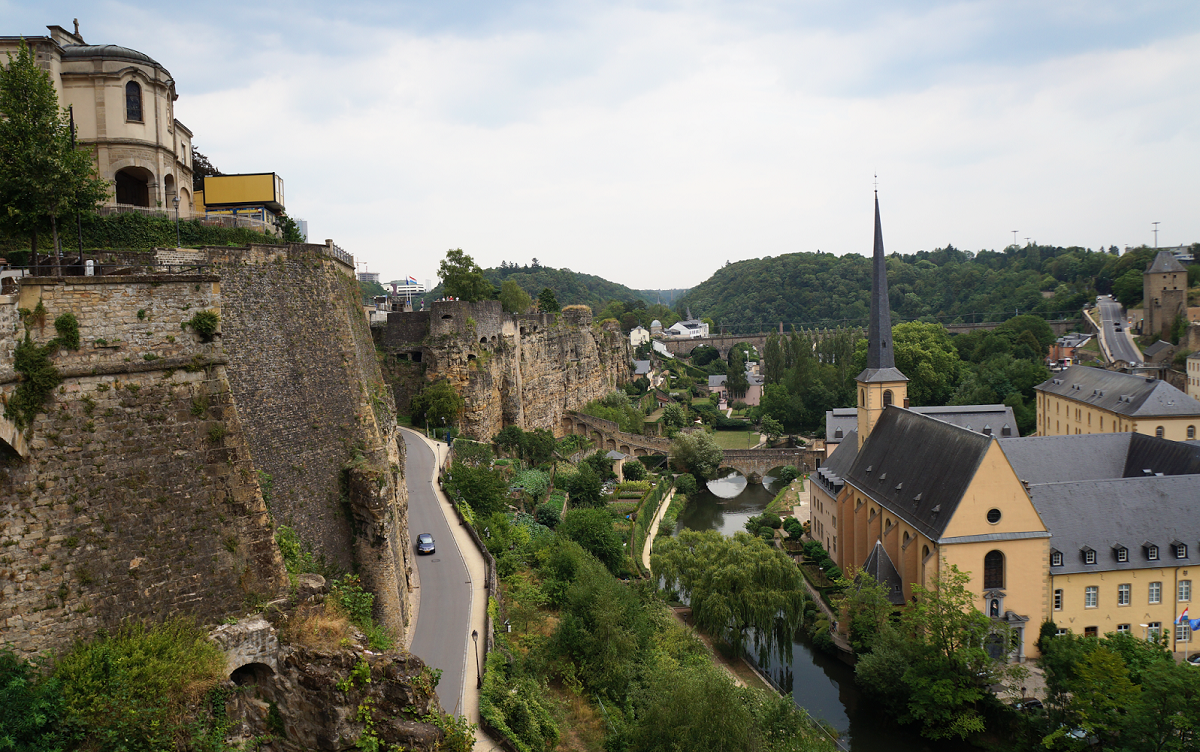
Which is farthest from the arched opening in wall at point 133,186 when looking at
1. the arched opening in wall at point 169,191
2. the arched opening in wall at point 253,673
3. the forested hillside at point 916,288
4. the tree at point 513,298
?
the forested hillside at point 916,288

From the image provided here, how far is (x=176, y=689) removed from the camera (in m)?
11.2

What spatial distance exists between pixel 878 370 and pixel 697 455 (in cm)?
2351

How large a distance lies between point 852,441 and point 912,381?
38188 millimetres

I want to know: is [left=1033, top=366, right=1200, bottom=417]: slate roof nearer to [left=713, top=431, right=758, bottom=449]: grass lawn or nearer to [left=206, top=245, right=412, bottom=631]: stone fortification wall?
[left=713, top=431, right=758, bottom=449]: grass lawn

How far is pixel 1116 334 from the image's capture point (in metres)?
80.4

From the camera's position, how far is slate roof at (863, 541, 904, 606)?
32688 millimetres

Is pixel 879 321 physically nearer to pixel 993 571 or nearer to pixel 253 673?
pixel 993 571

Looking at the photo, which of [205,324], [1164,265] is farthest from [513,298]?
[1164,265]

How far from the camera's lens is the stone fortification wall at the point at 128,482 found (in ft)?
36.6

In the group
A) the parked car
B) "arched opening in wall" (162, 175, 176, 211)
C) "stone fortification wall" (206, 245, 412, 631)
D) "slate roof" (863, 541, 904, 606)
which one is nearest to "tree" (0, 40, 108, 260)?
"stone fortification wall" (206, 245, 412, 631)

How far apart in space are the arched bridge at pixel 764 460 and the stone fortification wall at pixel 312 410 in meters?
48.8

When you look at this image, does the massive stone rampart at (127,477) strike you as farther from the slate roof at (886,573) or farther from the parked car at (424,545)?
the slate roof at (886,573)

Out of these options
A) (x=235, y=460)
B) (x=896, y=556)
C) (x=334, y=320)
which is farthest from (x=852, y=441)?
(x=235, y=460)

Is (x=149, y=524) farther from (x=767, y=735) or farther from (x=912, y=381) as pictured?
(x=912, y=381)
